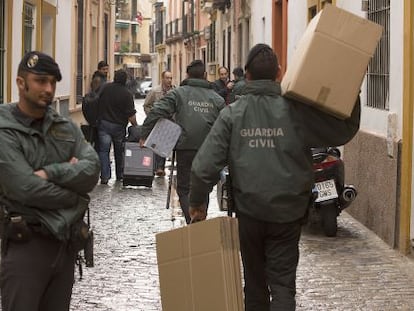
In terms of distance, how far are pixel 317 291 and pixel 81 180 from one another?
11.7 feet

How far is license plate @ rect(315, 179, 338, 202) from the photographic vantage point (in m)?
10.1

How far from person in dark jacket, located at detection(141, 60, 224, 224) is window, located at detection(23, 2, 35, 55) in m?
5.82

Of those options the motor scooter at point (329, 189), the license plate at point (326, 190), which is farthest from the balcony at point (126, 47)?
the license plate at point (326, 190)

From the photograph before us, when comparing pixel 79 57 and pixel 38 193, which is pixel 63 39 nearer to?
pixel 79 57

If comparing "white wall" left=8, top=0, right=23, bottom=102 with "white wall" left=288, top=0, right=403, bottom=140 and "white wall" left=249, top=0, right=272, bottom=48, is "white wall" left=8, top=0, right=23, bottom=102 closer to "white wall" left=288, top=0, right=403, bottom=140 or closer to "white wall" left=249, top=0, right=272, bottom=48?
"white wall" left=288, top=0, right=403, bottom=140

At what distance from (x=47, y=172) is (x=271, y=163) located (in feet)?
4.89

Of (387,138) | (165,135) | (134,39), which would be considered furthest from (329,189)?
(134,39)

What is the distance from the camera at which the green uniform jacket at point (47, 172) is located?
4340 millimetres

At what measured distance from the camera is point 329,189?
1016 cm

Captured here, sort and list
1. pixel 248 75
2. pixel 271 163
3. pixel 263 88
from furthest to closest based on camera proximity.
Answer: pixel 248 75
pixel 263 88
pixel 271 163

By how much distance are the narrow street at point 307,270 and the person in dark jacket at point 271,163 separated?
5.20 ft

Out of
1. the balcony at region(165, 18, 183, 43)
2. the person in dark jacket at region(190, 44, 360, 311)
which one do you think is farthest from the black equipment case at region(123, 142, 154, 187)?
the balcony at region(165, 18, 183, 43)

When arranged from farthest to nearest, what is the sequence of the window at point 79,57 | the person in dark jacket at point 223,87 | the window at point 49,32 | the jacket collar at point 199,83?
the window at point 79,57 < the window at point 49,32 < the person in dark jacket at point 223,87 < the jacket collar at point 199,83

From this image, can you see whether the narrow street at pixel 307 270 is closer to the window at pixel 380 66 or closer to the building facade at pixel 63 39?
the window at pixel 380 66
